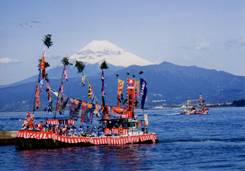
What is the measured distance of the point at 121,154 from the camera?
99.9 metres

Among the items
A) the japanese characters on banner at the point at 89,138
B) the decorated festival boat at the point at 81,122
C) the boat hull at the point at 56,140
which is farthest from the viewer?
the decorated festival boat at the point at 81,122

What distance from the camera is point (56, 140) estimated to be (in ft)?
357

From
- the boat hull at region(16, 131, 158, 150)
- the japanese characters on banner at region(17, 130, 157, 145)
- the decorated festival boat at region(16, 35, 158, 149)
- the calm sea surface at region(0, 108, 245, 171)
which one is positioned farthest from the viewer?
the decorated festival boat at region(16, 35, 158, 149)

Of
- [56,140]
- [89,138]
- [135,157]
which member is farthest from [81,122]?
[135,157]

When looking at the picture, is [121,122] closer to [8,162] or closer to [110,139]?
[110,139]

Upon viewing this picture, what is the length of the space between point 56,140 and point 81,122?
292 inches

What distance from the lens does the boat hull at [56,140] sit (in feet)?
351

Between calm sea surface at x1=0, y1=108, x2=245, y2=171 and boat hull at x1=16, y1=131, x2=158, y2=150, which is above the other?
boat hull at x1=16, y1=131, x2=158, y2=150

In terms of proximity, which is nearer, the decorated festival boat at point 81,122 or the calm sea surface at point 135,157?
the calm sea surface at point 135,157

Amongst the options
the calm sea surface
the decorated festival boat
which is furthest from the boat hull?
the calm sea surface

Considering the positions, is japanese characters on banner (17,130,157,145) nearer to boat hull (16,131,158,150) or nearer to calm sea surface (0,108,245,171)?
boat hull (16,131,158,150)

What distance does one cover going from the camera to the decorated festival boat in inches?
4242

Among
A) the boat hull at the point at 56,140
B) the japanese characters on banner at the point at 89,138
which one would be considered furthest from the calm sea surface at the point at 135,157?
the japanese characters on banner at the point at 89,138

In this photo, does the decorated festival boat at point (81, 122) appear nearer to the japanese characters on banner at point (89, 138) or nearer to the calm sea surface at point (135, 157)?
the japanese characters on banner at point (89, 138)
